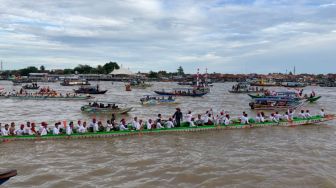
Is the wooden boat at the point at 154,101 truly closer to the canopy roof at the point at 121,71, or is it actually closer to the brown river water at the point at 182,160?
the brown river water at the point at 182,160

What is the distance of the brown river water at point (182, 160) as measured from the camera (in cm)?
1507

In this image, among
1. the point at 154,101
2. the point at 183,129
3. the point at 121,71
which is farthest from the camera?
the point at 121,71

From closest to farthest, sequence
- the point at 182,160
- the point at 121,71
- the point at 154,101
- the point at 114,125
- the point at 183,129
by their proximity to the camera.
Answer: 1. the point at 182,160
2. the point at 114,125
3. the point at 183,129
4. the point at 154,101
5. the point at 121,71

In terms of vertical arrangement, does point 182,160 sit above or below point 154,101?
below

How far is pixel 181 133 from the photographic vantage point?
24141mm

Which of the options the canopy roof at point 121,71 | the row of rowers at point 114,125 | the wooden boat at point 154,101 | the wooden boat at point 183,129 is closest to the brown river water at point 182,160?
the wooden boat at point 183,129

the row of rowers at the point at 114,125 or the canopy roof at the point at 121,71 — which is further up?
the canopy roof at the point at 121,71

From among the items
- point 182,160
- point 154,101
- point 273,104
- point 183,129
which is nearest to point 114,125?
point 183,129

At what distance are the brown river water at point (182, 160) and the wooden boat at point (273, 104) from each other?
17047 mm

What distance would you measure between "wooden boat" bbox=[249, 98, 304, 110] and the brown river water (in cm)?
1705

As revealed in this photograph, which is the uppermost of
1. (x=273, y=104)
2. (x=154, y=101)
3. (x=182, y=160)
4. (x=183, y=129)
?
(x=154, y=101)

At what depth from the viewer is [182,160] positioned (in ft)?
59.6

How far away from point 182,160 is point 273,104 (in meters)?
27.6

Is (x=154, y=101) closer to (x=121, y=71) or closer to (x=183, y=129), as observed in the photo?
→ (x=183, y=129)
